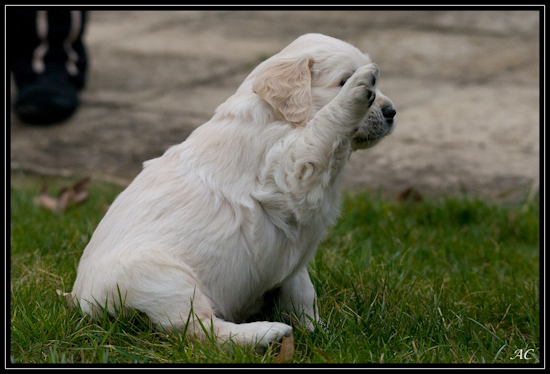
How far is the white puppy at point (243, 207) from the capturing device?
8.96ft

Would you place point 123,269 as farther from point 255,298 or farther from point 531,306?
point 531,306

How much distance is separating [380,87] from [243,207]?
4.47m

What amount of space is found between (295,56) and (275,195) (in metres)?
0.59

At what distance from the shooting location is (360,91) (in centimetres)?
272

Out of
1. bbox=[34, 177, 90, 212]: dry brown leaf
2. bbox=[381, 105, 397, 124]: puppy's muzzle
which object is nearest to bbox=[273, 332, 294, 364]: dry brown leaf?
bbox=[381, 105, 397, 124]: puppy's muzzle

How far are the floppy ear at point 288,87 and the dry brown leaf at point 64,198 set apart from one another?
2.30m

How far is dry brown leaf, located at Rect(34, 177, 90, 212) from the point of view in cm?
483

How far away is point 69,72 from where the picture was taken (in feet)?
22.2

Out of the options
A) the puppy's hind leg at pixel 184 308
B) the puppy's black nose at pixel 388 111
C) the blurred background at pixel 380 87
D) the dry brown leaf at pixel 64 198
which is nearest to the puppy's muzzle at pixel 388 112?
the puppy's black nose at pixel 388 111

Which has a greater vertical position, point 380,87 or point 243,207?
point 243,207

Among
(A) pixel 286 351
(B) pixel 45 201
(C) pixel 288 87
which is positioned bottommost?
(B) pixel 45 201

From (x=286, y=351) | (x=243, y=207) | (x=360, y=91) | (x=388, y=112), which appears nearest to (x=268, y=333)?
(x=286, y=351)

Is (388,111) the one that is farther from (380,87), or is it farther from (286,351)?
(380,87)
